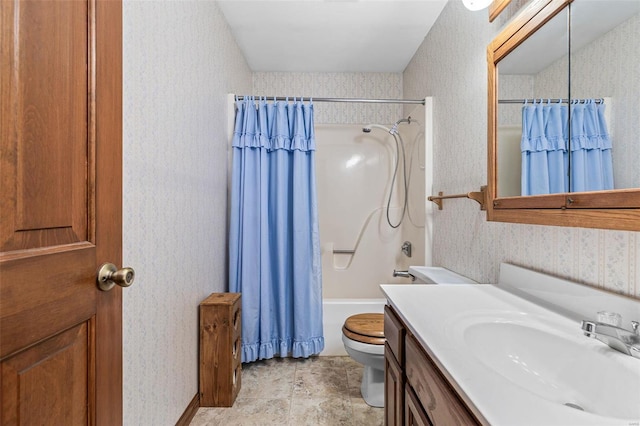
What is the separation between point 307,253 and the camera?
2.22 metres

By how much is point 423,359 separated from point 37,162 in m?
0.95

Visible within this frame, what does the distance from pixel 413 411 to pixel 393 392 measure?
0.24 m

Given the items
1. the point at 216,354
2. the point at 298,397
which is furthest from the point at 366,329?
the point at 216,354

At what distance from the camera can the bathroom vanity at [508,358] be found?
0.56m

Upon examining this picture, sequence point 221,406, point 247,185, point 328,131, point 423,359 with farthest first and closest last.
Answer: point 328,131 < point 247,185 < point 221,406 < point 423,359

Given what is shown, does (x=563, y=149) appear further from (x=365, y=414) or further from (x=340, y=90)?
(x=340, y=90)

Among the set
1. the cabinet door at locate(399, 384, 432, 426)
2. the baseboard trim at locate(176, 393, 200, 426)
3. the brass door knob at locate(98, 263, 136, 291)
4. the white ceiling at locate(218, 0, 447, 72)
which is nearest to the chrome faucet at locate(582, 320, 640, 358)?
the cabinet door at locate(399, 384, 432, 426)

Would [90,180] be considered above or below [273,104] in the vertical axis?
below

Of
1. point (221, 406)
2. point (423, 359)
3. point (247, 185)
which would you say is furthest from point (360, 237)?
point (423, 359)

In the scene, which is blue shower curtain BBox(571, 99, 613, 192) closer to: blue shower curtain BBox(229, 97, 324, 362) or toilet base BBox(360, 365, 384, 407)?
toilet base BBox(360, 365, 384, 407)

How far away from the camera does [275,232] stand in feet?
7.39

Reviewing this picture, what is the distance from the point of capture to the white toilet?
66.2 inches

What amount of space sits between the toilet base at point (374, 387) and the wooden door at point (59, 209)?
1333 millimetres

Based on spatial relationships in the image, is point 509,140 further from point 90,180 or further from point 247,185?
point 247,185
